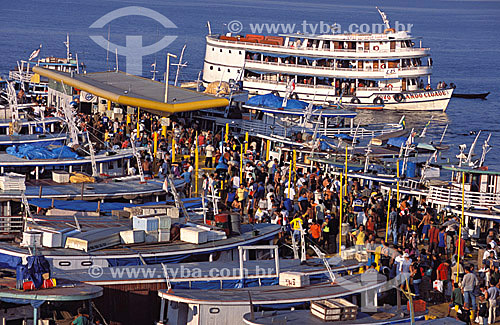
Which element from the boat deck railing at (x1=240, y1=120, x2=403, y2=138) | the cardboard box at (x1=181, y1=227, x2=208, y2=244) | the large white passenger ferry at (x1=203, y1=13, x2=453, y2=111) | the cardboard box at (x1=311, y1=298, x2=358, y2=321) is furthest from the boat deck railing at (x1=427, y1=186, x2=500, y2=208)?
the large white passenger ferry at (x1=203, y1=13, x2=453, y2=111)

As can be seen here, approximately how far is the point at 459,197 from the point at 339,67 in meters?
33.9

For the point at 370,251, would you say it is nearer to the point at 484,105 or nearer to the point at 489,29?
the point at 484,105

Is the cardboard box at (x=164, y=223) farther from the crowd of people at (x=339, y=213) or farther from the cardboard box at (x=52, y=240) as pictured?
the crowd of people at (x=339, y=213)

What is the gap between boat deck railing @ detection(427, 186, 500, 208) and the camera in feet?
102

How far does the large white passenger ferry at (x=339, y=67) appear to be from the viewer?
64.4 meters

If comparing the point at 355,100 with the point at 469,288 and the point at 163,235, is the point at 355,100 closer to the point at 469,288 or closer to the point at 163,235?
the point at 469,288

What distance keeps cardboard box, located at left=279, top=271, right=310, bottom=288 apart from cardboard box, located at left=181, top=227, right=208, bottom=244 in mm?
3058

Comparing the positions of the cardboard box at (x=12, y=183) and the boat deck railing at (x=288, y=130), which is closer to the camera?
the cardboard box at (x=12, y=183)

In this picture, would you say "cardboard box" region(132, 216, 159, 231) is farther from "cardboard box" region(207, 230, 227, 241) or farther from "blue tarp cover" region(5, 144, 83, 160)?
"blue tarp cover" region(5, 144, 83, 160)

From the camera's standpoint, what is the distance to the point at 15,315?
19.3 m

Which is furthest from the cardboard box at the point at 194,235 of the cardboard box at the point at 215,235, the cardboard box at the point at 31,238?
the cardboard box at the point at 31,238

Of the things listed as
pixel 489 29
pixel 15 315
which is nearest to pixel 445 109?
pixel 15 315

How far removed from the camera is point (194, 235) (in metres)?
22.8

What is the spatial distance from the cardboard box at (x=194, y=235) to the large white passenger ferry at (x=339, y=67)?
41.0 metres
